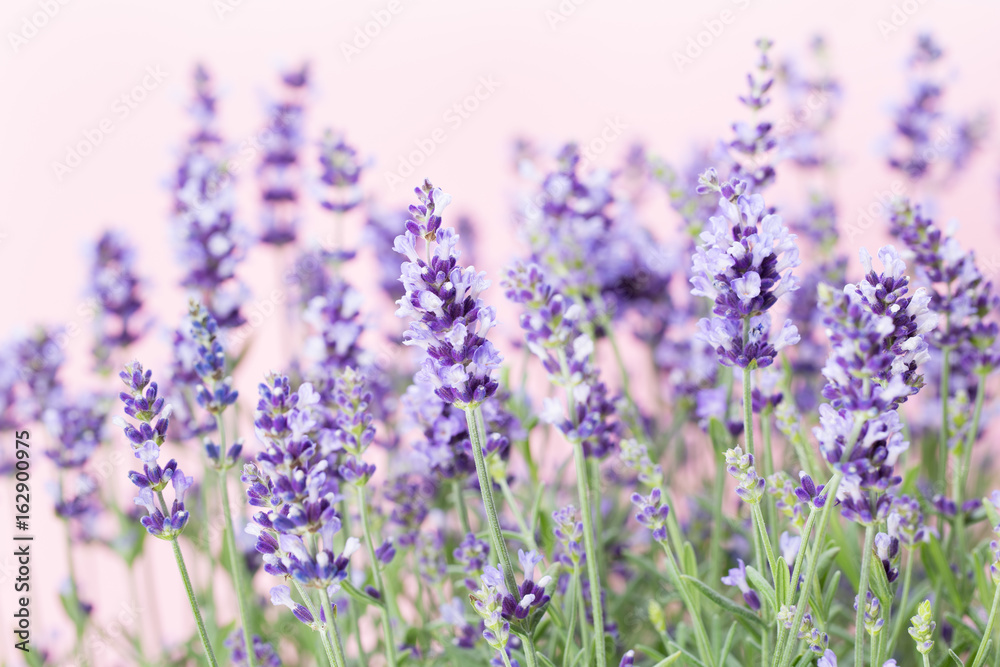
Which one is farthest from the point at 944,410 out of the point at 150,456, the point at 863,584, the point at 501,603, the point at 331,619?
the point at 150,456

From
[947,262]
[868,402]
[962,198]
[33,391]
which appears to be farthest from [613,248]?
[962,198]

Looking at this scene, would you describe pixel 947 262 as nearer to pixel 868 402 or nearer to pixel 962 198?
pixel 868 402

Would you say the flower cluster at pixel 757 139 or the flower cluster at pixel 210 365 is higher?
the flower cluster at pixel 757 139

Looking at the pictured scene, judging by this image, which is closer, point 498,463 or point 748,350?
point 748,350

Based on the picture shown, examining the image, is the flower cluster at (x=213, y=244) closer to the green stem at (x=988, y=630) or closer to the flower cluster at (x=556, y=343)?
the flower cluster at (x=556, y=343)

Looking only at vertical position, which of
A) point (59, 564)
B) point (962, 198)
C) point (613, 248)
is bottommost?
point (59, 564)

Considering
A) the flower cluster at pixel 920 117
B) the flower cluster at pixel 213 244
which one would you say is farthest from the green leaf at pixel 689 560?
the flower cluster at pixel 920 117

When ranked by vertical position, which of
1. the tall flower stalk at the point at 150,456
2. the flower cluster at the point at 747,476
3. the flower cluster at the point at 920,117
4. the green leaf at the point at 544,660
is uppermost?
the flower cluster at the point at 920,117
